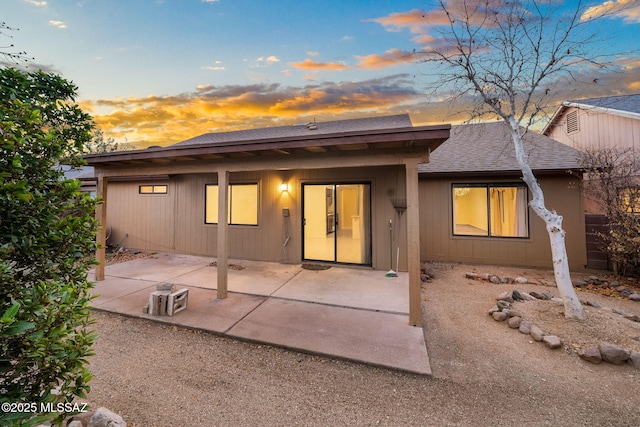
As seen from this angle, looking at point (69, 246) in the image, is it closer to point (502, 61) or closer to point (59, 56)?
point (502, 61)

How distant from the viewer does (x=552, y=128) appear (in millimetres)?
11250

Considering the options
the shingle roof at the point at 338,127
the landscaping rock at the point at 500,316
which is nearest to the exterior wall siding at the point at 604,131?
the shingle roof at the point at 338,127

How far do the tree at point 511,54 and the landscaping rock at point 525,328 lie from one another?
1.67 meters

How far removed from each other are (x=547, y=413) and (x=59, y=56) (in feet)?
34.6

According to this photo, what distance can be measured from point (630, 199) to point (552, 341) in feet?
15.4

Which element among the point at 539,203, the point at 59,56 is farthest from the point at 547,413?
the point at 59,56

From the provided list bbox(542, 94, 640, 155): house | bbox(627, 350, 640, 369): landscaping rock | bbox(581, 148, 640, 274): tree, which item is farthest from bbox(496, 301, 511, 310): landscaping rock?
bbox(542, 94, 640, 155): house

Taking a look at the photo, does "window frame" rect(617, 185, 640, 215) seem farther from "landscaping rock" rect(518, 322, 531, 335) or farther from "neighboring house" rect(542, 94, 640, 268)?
"landscaping rock" rect(518, 322, 531, 335)

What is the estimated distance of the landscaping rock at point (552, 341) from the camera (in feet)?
9.42

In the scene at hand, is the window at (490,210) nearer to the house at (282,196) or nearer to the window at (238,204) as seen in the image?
the house at (282,196)

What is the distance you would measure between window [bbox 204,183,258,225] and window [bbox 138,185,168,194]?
1786 millimetres

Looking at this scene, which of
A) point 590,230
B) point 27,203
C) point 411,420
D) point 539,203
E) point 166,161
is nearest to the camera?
point 27,203

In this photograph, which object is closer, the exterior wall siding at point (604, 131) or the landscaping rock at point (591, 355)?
the landscaping rock at point (591, 355)

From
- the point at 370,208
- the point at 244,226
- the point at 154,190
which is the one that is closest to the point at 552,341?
the point at 370,208
